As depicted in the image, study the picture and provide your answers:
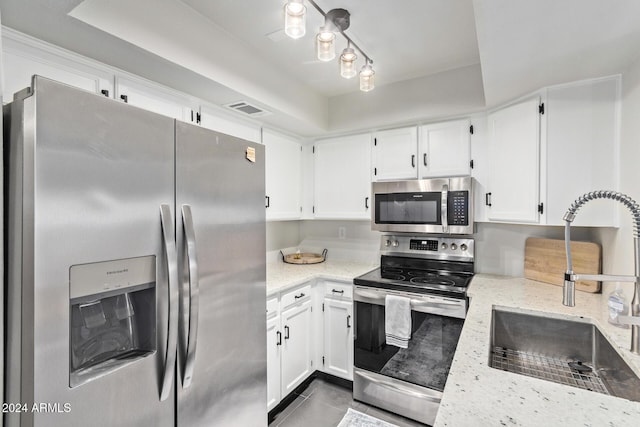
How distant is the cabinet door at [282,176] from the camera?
8.55 ft

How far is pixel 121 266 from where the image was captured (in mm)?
996

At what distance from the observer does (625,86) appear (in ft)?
5.26

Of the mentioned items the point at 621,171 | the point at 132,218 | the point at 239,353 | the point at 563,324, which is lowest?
the point at 239,353

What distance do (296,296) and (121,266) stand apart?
4.86 feet

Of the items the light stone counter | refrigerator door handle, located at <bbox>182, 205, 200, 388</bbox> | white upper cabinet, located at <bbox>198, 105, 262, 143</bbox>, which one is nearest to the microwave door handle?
the light stone counter

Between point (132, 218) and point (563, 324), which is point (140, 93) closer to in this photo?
point (132, 218)

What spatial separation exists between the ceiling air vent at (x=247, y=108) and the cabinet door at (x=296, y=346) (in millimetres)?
1467

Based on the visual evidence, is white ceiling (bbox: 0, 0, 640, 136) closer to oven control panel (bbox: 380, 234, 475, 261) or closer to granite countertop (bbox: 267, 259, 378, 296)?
oven control panel (bbox: 380, 234, 475, 261)

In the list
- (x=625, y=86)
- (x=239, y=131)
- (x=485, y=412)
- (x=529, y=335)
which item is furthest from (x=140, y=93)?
(x=625, y=86)

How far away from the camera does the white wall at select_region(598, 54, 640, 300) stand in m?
1.46

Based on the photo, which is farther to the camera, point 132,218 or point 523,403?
point 132,218

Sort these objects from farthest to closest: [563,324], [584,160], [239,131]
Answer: [239,131] → [584,160] → [563,324]

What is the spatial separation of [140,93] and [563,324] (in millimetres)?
2443

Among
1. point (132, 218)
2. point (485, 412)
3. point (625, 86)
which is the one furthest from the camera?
point (625, 86)
